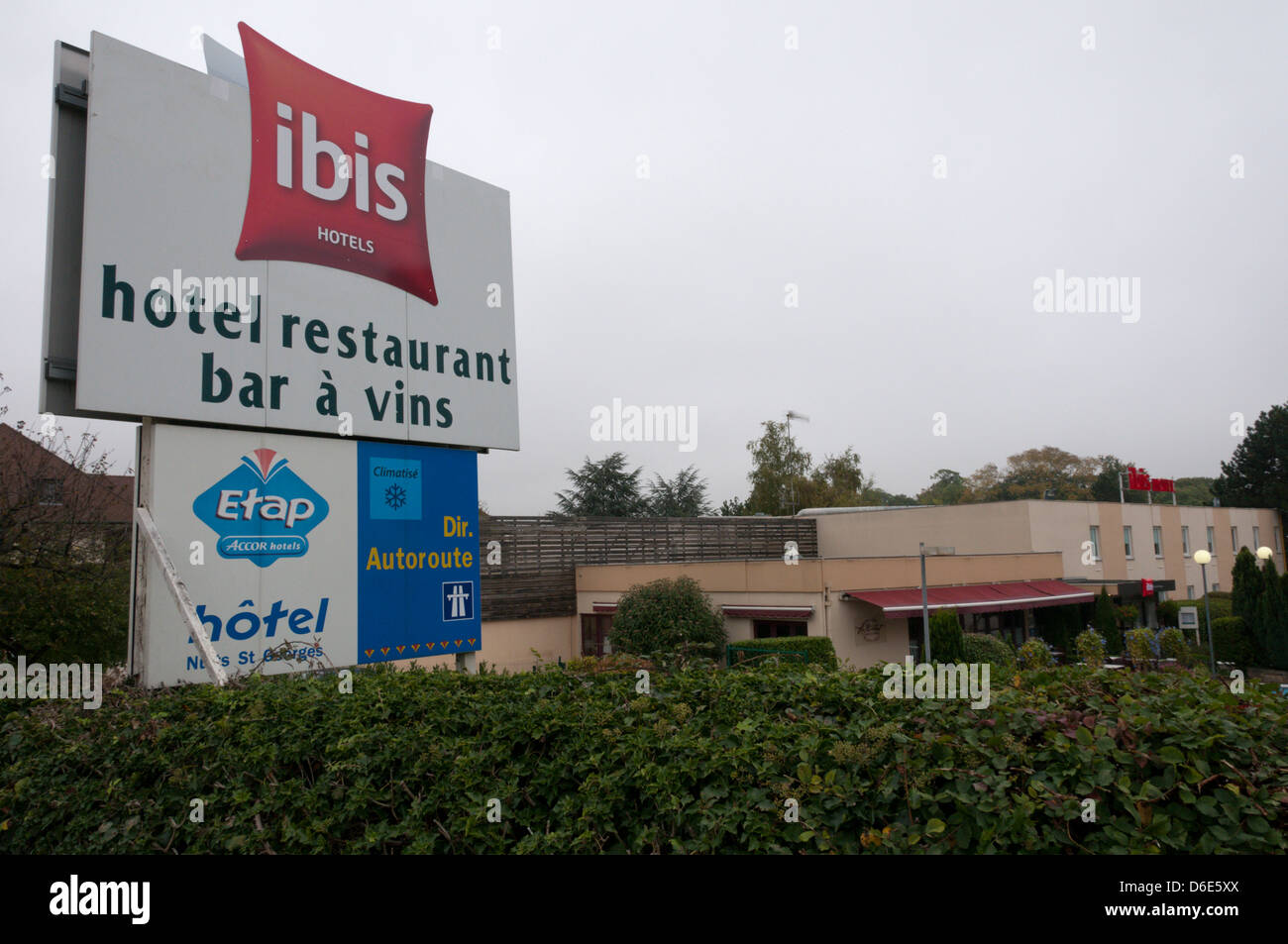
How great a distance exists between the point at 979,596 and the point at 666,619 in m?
8.89

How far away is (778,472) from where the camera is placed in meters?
41.8

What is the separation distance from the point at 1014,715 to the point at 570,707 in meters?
1.74

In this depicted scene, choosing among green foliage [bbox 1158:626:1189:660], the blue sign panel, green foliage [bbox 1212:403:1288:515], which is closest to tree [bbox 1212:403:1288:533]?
green foliage [bbox 1212:403:1288:515]

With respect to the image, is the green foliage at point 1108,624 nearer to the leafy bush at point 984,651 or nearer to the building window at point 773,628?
the leafy bush at point 984,651

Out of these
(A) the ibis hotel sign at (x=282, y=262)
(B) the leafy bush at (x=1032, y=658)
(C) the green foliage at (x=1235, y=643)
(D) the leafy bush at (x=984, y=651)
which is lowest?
(C) the green foliage at (x=1235, y=643)

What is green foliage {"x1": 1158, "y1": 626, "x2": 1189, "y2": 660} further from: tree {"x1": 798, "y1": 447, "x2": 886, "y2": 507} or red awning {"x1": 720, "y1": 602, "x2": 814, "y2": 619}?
tree {"x1": 798, "y1": 447, "x2": 886, "y2": 507}

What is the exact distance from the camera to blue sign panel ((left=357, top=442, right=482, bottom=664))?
24.1ft

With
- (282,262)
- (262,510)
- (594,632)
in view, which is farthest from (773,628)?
(282,262)

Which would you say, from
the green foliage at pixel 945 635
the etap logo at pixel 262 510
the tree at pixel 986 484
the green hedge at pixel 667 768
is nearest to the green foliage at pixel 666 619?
the green foliage at pixel 945 635

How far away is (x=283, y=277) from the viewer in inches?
273

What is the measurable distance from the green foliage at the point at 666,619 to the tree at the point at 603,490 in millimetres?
16749

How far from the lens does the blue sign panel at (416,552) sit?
7348 millimetres

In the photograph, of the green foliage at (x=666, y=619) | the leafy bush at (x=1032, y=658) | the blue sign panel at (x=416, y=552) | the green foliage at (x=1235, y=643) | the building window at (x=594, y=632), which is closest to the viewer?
the leafy bush at (x=1032, y=658)

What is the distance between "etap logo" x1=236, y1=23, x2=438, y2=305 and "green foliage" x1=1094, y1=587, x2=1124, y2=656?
23.7 metres
